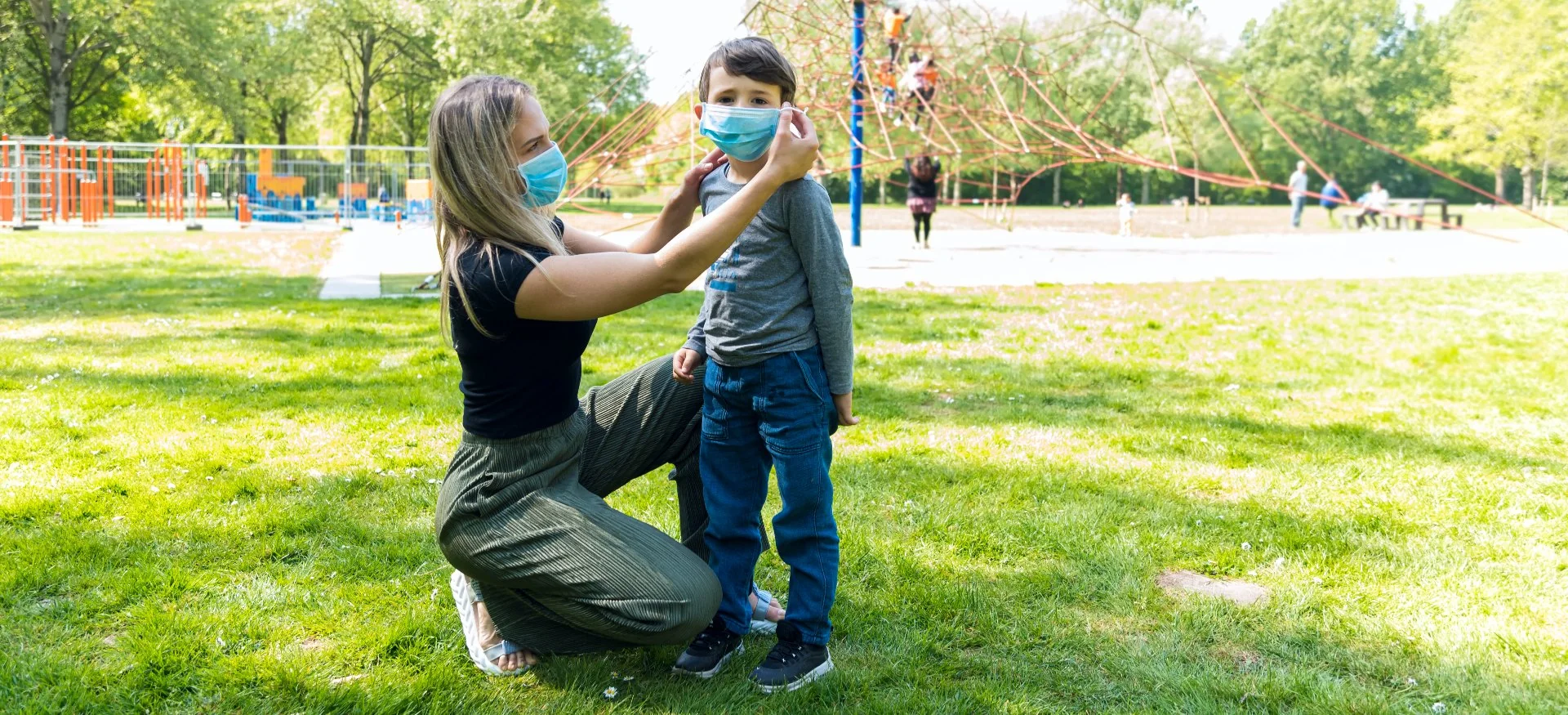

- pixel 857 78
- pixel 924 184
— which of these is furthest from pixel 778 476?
pixel 924 184

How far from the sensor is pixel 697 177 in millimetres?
A: 3182

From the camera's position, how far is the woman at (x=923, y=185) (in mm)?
15719

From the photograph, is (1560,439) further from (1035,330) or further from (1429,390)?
(1035,330)

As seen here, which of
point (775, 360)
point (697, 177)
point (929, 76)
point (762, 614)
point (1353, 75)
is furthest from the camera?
point (1353, 75)

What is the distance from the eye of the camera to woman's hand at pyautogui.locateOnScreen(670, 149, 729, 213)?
318cm

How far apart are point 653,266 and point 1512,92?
51711 millimetres

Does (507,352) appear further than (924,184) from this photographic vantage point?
No

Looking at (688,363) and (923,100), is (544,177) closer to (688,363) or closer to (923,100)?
(688,363)

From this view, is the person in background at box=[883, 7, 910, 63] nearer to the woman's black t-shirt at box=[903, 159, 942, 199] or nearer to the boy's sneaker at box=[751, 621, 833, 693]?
the woman's black t-shirt at box=[903, 159, 942, 199]

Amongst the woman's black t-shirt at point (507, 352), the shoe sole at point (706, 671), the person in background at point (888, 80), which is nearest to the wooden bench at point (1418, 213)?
the person in background at point (888, 80)

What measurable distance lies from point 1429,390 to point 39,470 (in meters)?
6.92

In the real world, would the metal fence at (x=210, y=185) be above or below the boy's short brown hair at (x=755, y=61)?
above

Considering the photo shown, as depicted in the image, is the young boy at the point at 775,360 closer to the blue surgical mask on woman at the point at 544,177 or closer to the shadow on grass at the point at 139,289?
the blue surgical mask on woman at the point at 544,177

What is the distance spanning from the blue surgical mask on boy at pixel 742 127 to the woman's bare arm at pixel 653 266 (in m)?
0.13
